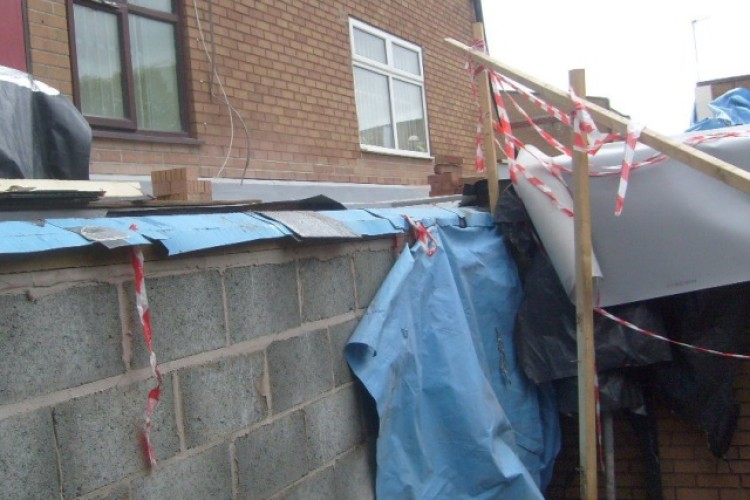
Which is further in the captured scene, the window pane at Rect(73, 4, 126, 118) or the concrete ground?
the concrete ground

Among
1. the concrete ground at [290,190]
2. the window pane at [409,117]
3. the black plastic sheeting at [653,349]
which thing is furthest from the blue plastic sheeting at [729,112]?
the window pane at [409,117]

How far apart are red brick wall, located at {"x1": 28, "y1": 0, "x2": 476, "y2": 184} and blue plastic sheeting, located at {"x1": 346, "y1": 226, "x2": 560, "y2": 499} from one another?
2496mm

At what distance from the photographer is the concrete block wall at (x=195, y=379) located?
6.25 feet

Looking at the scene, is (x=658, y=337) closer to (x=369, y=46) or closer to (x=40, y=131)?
(x=40, y=131)

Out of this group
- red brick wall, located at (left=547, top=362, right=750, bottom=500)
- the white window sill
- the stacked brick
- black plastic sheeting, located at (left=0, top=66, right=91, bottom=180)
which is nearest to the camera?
black plastic sheeting, located at (left=0, top=66, right=91, bottom=180)

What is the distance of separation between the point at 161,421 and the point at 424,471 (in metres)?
1.33

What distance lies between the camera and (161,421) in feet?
7.43

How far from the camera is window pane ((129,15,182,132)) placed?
5.63 m

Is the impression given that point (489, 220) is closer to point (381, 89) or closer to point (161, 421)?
point (161, 421)

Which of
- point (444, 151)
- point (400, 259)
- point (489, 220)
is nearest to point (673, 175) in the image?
point (489, 220)

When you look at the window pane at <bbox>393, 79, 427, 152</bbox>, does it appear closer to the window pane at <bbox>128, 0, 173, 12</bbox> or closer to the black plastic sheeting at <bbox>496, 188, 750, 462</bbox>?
the window pane at <bbox>128, 0, 173, 12</bbox>

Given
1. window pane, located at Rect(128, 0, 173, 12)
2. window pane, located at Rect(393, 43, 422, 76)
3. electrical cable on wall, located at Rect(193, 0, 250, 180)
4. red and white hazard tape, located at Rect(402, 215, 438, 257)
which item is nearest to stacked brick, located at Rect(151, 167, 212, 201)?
red and white hazard tape, located at Rect(402, 215, 438, 257)

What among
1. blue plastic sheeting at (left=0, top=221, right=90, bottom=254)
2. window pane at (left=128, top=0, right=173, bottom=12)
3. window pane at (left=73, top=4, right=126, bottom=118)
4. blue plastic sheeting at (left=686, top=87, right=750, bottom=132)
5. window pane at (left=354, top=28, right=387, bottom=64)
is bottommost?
blue plastic sheeting at (left=0, top=221, right=90, bottom=254)

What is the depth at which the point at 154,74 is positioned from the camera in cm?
579
